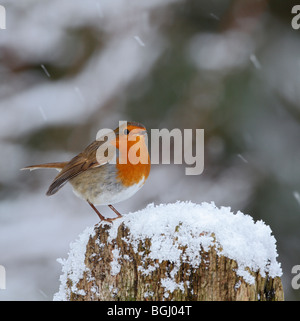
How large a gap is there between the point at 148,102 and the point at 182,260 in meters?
2.97

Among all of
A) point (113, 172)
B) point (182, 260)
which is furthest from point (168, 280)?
point (113, 172)

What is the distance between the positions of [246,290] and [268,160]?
9.53 ft

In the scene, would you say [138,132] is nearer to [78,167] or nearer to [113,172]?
[113,172]

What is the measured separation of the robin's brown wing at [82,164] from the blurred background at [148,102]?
1583mm

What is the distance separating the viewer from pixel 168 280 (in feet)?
6.01

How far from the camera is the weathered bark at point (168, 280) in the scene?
1807 mm

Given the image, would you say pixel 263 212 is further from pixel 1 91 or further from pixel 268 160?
pixel 1 91

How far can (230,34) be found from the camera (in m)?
5.07

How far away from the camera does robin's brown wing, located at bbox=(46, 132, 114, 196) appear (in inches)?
120

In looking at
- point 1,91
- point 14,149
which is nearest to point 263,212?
point 14,149
